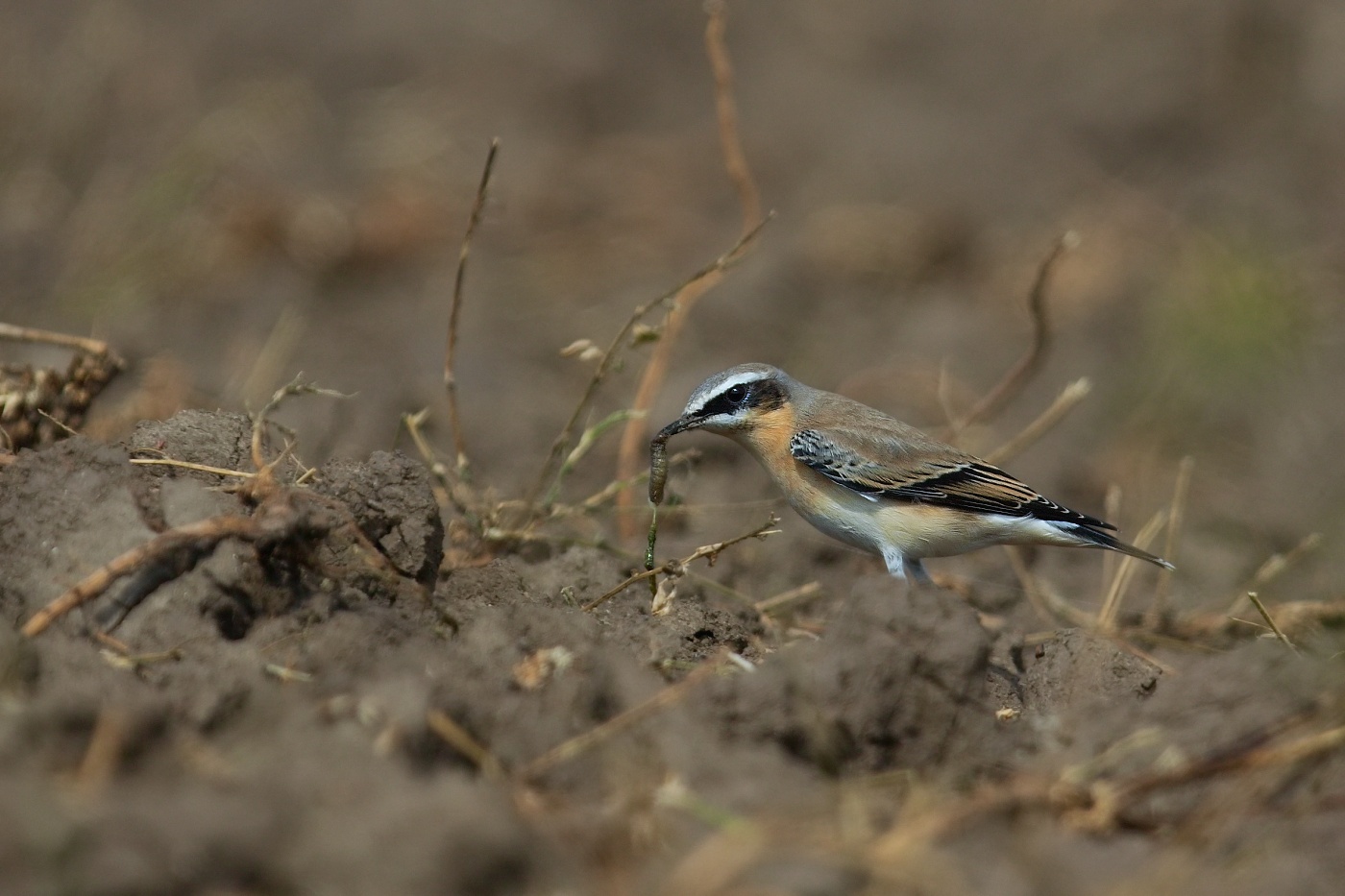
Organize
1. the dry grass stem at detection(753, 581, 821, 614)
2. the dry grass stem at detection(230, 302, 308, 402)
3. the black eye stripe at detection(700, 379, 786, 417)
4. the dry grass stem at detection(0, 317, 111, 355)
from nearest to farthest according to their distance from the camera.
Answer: the dry grass stem at detection(0, 317, 111, 355) → the dry grass stem at detection(753, 581, 821, 614) → the black eye stripe at detection(700, 379, 786, 417) → the dry grass stem at detection(230, 302, 308, 402)

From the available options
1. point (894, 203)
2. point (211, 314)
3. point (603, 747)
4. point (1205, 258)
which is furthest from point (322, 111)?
point (603, 747)

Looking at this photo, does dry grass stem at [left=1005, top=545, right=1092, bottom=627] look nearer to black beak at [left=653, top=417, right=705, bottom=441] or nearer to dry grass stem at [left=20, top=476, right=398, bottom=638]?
black beak at [left=653, top=417, right=705, bottom=441]

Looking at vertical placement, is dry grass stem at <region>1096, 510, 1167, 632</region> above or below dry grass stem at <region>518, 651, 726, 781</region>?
below

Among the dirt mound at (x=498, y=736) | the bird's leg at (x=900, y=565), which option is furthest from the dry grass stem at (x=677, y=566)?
the bird's leg at (x=900, y=565)

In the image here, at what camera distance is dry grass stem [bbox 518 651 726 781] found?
4785 mm

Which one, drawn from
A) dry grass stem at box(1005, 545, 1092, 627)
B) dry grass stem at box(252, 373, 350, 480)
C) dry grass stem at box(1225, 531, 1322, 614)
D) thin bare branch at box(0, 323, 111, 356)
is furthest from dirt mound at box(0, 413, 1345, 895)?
dry grass stem at box(1225, 531, 1322, 614)

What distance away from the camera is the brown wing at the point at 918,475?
25.5 feet

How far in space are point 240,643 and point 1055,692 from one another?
10.9 feet

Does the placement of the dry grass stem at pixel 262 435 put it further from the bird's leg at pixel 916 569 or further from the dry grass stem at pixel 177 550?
the bird's leg at pixel 916 569

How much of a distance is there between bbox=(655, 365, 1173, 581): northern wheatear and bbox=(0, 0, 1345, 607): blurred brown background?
1.08m

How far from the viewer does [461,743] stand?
4.70m

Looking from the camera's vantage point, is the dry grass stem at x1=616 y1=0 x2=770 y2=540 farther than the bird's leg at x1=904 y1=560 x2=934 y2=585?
Yes

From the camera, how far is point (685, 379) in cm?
1188

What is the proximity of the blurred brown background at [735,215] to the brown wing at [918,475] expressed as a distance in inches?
46.7
